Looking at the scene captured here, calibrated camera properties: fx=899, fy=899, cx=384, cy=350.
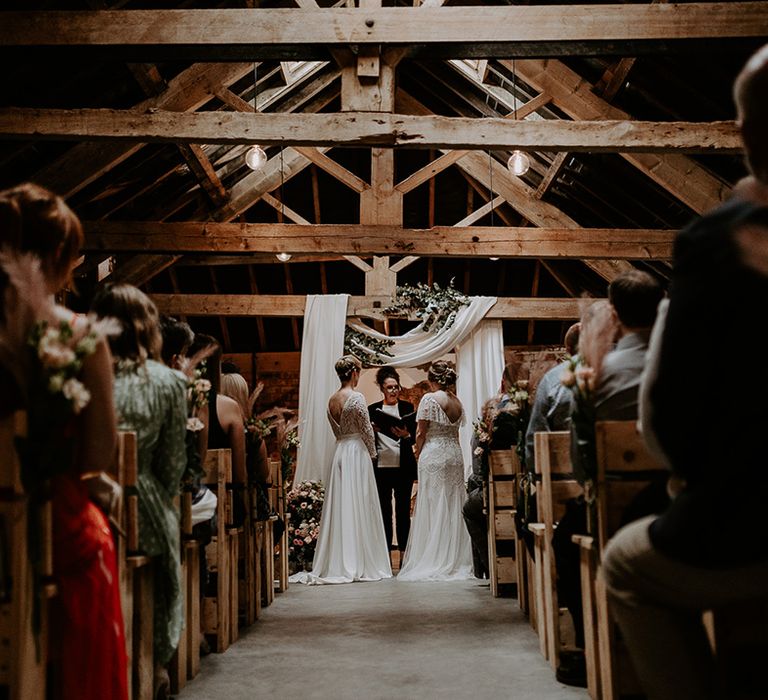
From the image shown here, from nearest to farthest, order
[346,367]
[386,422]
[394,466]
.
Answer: [346,367], [394,466], [386,422]

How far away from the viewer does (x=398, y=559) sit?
10141 mm

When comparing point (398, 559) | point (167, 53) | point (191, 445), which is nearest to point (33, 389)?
point (191, 445)

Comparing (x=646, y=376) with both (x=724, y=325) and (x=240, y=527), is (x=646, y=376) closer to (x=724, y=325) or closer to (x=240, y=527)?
(x=724, y=325)

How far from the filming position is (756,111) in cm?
133

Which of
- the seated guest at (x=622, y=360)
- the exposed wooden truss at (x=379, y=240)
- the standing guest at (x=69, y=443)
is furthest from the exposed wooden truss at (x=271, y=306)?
the standing guest at (x=69, y=443)

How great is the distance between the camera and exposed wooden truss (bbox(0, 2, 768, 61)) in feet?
16.6

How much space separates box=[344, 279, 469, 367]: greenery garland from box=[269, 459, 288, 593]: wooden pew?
368 cm

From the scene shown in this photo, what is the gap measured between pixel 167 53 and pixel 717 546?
4.79 metres

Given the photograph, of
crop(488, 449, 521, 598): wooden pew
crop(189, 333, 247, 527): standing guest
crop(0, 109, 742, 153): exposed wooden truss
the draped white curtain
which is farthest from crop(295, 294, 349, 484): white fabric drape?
crop(189, 333, 247, 527): standing guest

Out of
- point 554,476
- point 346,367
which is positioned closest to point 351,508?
point 346,367

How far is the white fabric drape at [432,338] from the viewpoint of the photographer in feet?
33.6

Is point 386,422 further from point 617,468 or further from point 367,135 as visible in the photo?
point 617,468

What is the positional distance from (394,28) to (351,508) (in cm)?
375

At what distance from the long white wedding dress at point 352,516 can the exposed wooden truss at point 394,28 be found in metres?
3.12
